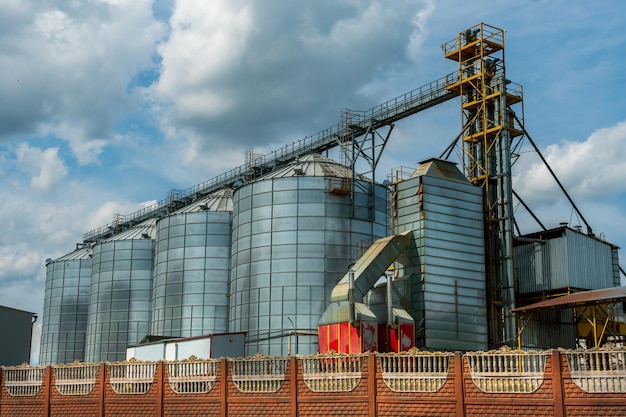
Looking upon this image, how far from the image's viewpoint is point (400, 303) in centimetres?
4091

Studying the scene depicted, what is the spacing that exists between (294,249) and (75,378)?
17.8 meters

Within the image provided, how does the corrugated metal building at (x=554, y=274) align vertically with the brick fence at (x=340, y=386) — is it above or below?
above

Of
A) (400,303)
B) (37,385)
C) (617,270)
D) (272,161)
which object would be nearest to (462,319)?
(400,303)

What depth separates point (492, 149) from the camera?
1876 inches

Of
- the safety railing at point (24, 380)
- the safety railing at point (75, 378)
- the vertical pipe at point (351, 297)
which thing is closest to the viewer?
the safety railing at point (75, 378)

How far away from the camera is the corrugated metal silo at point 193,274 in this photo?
5612 cm

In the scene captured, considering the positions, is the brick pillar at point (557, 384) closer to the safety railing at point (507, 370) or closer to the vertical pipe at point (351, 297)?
the safety railing at point (507, 370)

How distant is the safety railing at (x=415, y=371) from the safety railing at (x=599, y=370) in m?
3.91

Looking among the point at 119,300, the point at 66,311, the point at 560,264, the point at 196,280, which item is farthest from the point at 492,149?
the point at 66,311

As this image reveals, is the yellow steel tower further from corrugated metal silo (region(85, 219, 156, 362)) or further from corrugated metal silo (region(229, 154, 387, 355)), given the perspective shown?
corrugated metal silo (region(85, 219, 156, 362))

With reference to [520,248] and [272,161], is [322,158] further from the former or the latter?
[520,248]

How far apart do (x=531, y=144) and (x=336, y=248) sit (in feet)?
45.9

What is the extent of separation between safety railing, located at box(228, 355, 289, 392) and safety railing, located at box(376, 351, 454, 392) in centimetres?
402

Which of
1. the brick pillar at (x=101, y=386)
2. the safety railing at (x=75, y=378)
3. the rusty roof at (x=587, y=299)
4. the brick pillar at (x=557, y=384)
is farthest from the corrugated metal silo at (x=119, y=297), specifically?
the brick pillar at (x=557, y=384)
